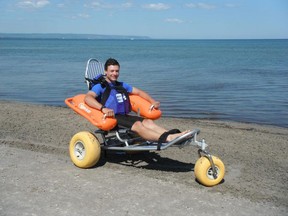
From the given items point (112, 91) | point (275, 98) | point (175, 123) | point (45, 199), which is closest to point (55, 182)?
point (45, 199)

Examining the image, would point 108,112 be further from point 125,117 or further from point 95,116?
point 125,117

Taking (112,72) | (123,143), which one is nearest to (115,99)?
(112,72)

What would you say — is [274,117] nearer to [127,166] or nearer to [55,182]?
[127,166]

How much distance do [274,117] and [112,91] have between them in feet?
25.3

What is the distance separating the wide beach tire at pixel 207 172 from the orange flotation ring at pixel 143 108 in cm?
153

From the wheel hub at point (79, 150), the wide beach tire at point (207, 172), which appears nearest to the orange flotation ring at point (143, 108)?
the wheel hub at point (79, 150)

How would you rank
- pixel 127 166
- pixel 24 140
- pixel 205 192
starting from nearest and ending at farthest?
pixel 205 192 → pixel 127 166 → pixel 24 140

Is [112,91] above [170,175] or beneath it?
above

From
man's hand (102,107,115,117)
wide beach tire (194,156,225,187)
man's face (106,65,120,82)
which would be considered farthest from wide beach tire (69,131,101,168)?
wide beach tire (194,156,225,187)

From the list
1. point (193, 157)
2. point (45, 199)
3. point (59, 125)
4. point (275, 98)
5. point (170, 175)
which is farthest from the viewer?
point (275, 98)

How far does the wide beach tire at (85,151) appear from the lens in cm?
602

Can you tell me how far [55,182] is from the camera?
543 cm

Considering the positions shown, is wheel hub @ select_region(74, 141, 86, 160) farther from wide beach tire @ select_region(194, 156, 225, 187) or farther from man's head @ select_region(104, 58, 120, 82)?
wide beach tire @ select_region(194, 156, 225, 187)

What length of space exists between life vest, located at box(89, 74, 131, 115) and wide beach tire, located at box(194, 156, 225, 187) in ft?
5.71
